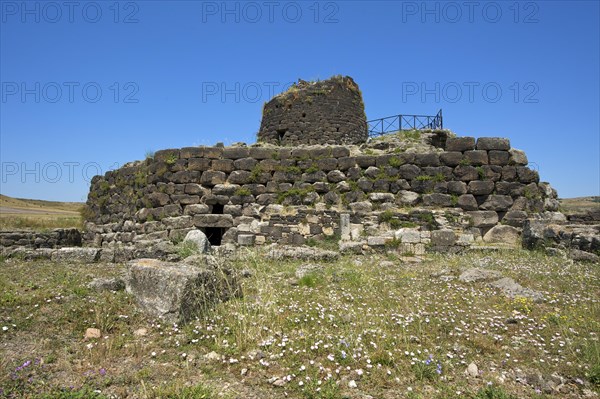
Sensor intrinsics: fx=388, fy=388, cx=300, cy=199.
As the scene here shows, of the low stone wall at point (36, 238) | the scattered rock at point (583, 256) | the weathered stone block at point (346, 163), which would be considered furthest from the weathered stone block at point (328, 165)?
the low stone wall at point (36, 238)

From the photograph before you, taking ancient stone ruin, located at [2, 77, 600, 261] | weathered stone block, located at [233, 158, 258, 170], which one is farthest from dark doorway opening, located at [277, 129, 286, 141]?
weathered stone block, located at [233, 158, 258, 170]

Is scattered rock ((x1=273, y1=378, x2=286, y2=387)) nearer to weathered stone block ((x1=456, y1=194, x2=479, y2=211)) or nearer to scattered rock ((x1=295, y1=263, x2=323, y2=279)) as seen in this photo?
scattered rock ((x1=295, y1=263, x2=323, y2=279))

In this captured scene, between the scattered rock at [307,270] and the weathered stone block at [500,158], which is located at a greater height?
the weathered stone block at [500,158]

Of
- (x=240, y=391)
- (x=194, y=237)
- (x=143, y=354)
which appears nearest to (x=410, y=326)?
(x=240, y=391)

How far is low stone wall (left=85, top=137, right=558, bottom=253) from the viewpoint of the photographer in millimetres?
10070

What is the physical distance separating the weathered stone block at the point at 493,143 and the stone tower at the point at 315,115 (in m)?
8.93

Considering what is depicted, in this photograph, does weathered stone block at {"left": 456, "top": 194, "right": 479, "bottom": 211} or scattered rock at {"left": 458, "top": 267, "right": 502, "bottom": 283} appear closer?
scattered rock at {"left": 458, "top": 267, "right": 502, "bottom": 283}

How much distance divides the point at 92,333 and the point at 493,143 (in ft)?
32.7

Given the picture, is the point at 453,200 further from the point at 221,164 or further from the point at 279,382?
the point at 279,382

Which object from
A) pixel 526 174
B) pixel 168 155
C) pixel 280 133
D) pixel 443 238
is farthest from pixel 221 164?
pixel 280 133

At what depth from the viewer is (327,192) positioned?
10.8m

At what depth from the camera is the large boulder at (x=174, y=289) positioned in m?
4.78

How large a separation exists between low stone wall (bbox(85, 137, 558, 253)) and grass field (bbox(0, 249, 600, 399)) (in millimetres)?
3842

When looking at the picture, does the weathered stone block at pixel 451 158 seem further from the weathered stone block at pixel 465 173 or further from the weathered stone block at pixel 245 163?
the weathered stone block at pixel 245 163
